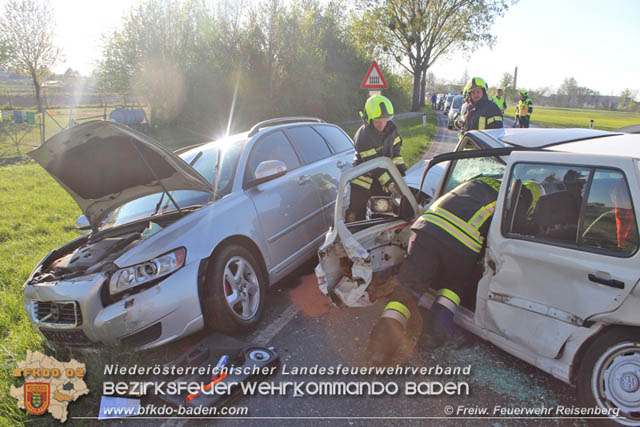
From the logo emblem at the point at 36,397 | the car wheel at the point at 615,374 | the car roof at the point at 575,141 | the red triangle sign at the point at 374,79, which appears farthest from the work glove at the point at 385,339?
the red triangle sign at the point at 374,79

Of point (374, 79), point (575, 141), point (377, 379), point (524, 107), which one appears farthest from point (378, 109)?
point (524, 107)

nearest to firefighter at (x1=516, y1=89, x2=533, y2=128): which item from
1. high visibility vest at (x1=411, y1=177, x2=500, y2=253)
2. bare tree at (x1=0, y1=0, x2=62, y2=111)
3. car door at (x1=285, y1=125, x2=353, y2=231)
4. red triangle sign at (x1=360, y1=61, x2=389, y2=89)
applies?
red triangle sign at (x1=360, y1=61, x2=389, y2=89)

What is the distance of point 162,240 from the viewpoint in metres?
3.04

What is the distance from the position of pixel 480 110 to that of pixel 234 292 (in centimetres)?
489

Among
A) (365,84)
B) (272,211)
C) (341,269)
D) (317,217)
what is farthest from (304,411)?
(365,84)

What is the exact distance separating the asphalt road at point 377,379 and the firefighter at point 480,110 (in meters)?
4.00

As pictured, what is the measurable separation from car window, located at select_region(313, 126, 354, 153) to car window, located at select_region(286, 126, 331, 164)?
0.54ft

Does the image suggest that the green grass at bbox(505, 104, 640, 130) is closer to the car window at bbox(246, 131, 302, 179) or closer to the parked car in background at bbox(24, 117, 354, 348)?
the car window at bbox(246, 131, 302, 179)

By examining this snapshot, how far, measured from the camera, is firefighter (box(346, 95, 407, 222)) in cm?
431

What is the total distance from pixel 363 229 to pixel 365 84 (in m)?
8.28

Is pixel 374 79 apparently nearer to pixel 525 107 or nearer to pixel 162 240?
pixel 525 107

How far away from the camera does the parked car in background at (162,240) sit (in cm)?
288

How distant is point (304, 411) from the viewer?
2.56 m

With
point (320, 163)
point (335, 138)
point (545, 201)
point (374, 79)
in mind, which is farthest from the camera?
point (374, 79)
